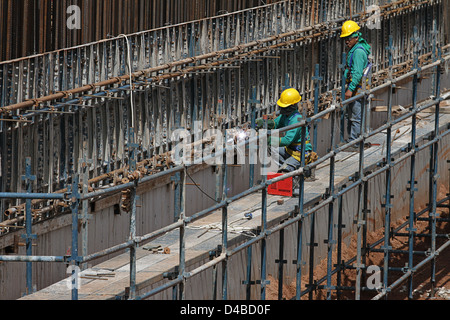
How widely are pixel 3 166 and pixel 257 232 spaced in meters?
3.23

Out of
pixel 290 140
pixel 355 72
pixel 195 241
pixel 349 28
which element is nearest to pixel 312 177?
pixel 290 140

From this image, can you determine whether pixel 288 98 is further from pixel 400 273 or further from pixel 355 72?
pixel 400 273

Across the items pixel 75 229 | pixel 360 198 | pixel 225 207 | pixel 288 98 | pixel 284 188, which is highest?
pixel 288 98

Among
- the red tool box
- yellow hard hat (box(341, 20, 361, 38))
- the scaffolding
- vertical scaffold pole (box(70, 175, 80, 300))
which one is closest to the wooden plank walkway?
the red tool box

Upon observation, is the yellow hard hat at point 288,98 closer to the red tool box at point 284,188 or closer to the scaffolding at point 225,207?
the scaffolding at point 225,207

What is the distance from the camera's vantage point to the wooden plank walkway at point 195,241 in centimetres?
1161

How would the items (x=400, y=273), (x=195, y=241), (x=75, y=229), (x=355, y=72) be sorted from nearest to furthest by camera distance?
(x=75, y=229) < (x=195, y=241) < (x=355, y=72) < (x=400, y=273)

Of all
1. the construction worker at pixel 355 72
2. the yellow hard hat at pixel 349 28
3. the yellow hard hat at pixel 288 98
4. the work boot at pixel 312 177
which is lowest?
the work boot at pixel 312 177

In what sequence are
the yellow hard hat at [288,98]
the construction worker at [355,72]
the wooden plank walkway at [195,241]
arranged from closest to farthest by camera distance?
1. the wooden plank walkway at [195,241]
2. the yellow hard hat at [288,98]
3. the construction worker at [355,72]

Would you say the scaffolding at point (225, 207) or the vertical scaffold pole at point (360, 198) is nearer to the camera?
the scaffolding at point (225, 207)

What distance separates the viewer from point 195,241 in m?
13.7

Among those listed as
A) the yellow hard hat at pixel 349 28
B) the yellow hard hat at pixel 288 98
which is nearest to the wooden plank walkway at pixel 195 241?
the yellow hard hat at pixel 288 98

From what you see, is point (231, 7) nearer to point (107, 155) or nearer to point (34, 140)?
point (107, 155)
